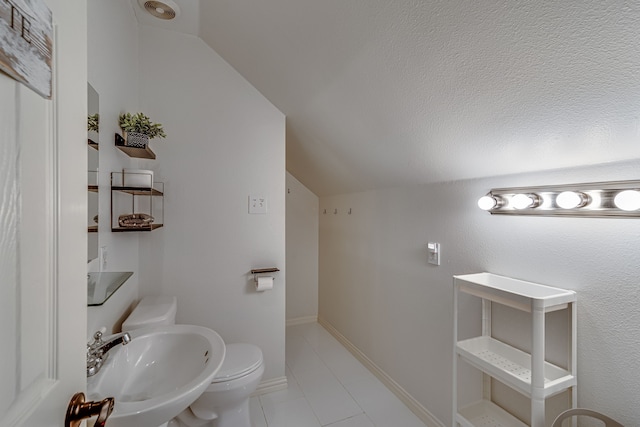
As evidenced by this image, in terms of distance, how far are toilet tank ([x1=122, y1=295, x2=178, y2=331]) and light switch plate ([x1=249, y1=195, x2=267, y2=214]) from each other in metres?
0.78

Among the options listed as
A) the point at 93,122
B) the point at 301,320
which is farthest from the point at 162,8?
the point at 301,320

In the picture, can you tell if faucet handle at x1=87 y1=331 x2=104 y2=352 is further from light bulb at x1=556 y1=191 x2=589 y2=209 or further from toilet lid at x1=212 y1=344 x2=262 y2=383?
light bulb at x1=556 y1=191 x2=589 y2=209

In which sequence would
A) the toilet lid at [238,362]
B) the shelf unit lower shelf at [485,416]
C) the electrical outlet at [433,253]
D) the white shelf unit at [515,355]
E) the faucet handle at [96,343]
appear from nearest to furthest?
the faucet handle at [96,343] → the white shelf unit at [515,355] → the shelf unit lower shelf at [485,416] → the toilet lid at [238,362] → the electrical outlet at [433,253]

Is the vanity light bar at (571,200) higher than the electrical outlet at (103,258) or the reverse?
higher

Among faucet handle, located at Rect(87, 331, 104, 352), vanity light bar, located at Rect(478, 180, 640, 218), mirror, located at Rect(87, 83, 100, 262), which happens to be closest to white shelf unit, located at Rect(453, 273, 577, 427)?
vanity light bar, located at Rect(478, 180, 640, 218)

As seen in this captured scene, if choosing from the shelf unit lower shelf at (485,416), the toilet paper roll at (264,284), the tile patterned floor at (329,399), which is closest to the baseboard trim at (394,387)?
the tile patterned floor at (329,399)

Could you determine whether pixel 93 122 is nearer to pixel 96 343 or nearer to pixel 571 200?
pixel 96 343

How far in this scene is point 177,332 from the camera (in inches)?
52.2

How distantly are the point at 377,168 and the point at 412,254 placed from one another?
0.63 metres

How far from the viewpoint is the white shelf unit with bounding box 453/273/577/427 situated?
1018 mm

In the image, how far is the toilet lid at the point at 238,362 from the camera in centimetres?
154

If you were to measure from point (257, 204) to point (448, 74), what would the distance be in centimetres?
148

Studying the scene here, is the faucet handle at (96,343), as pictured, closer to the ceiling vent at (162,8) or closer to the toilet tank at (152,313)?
the toilet tank at (152,313)

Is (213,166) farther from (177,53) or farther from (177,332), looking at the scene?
(177,332)
